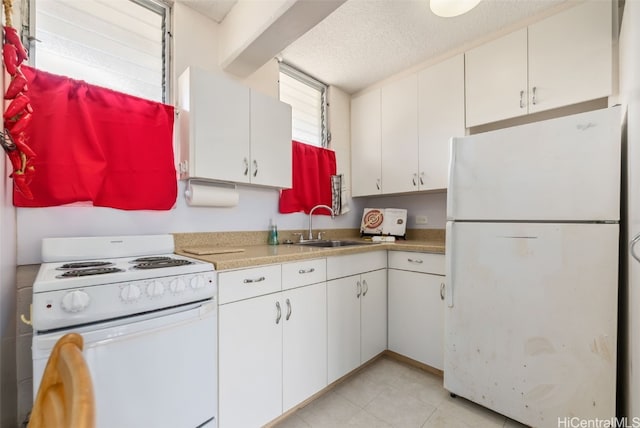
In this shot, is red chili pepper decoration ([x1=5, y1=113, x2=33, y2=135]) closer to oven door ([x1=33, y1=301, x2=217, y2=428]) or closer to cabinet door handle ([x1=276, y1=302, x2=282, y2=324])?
oven door ([x1=33, y1=301, x2=217, y2=428])

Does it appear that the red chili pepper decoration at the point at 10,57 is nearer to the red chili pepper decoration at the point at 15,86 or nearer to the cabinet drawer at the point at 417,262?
the red chili pepper decoration at the point at 15,86

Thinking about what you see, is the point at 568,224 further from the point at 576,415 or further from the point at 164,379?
the point at 164,379

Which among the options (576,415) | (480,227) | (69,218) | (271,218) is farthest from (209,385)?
(576,415)

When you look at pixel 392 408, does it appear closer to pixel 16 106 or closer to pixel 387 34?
pixel 16 106

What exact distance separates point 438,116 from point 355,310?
1710mm

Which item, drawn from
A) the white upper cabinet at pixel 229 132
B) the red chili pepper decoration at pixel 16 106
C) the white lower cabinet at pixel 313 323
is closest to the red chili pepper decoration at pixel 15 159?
the red chili pepper decoration at pixel 16 106

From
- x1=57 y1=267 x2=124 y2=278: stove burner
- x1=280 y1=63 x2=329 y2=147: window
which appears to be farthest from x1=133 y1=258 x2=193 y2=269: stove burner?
x1=280 y1=63 x2=329 y2=147: window

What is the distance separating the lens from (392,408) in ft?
5.50

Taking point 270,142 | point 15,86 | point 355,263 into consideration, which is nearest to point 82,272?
point 15,86

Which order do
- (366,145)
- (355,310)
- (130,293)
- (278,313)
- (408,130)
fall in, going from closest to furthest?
(130,293) → (278,313) → (355,310) → (408,130) → (366,145)

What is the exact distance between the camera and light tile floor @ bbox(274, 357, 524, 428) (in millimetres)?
1550

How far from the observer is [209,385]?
1193mm

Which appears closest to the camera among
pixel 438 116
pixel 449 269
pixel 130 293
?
pixel 130 293

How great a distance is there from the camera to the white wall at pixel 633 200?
1.05 meters
